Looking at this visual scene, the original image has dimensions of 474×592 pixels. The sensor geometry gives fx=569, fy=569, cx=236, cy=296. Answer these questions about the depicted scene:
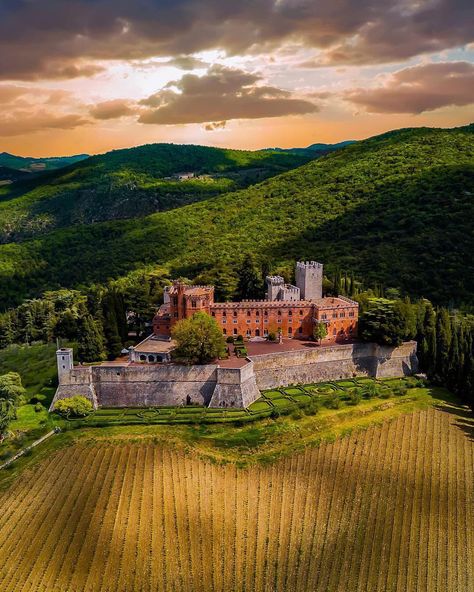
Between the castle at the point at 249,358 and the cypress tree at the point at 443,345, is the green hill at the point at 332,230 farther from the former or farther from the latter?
the castle at the point at 249,358

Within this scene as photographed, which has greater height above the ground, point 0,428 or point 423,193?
point 423,193

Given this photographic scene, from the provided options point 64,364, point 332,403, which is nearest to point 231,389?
point 332,403

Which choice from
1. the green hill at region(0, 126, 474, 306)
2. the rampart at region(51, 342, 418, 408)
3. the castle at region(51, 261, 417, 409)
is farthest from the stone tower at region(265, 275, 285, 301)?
the green hill at region(0, 126, 474, 306)

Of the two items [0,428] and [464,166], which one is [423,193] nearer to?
[464,166]

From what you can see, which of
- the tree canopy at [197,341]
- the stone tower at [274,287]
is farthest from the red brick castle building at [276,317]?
the tree canopy at [197,341]

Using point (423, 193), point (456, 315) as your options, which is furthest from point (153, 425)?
point (423, 193)

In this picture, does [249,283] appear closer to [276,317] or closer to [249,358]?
[276,317]

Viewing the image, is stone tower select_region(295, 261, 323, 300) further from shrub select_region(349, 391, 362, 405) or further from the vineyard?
the vineyard
